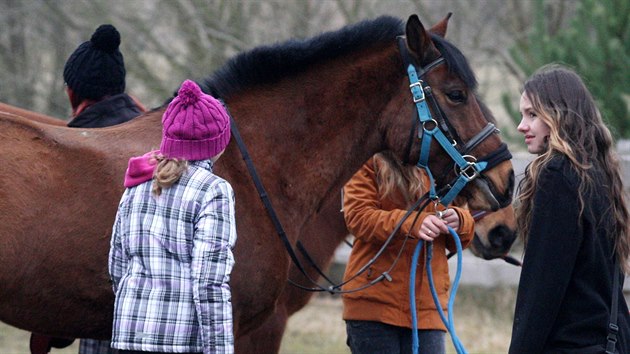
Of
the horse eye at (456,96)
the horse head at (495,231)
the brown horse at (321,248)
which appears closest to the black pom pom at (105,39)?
the brown horse at (321,248)

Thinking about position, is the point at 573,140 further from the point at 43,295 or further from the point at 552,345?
the point at 43,295

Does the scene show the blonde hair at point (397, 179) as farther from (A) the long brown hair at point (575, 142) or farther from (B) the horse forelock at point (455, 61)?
(A) the long brown hair at point (575, 142)

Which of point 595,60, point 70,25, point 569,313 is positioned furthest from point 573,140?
point 70,25

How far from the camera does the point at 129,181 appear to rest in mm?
3059

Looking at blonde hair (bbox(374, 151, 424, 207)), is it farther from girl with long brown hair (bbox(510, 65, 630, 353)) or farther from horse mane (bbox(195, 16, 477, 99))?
girl with long brown hair (bbox(510, 65, 630, 353))

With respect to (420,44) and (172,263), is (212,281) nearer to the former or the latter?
(172,263)

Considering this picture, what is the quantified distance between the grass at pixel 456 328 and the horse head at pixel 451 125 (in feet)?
11.1

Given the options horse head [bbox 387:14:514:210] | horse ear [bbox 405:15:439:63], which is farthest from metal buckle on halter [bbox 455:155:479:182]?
Answer: horse ear [bbox 405:15:439:63]

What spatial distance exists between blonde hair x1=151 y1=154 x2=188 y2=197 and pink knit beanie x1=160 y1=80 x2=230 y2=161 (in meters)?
0.02

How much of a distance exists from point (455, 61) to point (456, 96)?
14cm

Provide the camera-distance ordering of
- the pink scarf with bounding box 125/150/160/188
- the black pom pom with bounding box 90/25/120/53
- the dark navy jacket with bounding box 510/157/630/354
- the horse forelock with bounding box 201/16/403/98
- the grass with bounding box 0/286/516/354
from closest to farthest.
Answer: the dark navy jacket with bounding box 510/157/630/354, the pink scarf with bounding box 125/150/160/188, the horse forelock with bounding box 201/16/403/98, the black pom pom with bounding box 90/25/120/53, the grass with bounding box 0/286/516/354

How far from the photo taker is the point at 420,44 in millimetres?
3711

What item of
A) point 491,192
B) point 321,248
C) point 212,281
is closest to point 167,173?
point 212,281

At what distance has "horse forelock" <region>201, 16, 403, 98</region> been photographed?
3.79 metres
